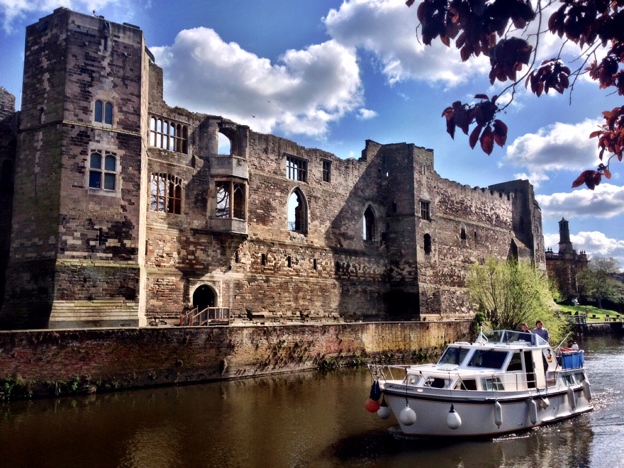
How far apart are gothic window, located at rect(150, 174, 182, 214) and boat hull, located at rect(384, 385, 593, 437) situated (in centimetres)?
1481

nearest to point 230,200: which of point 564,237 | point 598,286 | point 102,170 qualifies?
point 102,170

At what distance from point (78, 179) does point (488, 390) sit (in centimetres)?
1562

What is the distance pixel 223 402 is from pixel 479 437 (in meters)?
7.39

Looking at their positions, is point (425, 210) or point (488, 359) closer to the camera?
point (488, 359)

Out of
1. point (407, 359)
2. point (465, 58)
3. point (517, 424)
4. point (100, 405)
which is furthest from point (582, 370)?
point (465, 58)

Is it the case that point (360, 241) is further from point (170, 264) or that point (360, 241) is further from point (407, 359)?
point (170, 264)

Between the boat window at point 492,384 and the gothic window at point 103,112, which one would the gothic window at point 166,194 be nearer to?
the gothic window at point 103,112

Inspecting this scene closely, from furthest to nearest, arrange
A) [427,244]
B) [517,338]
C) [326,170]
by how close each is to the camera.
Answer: [427,244] → [326,170] → [517,338]

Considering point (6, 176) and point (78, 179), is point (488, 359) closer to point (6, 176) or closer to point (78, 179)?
point (78, 179)

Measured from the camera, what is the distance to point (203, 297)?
82.6ft

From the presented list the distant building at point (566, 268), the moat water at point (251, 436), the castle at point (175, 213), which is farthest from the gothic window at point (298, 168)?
the distant building at point (566, 268)

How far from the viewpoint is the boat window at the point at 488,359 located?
14.4 metres

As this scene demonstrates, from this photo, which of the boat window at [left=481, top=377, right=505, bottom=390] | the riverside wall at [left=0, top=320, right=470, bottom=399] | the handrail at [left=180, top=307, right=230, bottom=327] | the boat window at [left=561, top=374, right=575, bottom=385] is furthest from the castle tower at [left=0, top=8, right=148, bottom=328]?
the boat window at [left=561, top=374, right=575, bottom=385]

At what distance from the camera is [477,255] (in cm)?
4184
